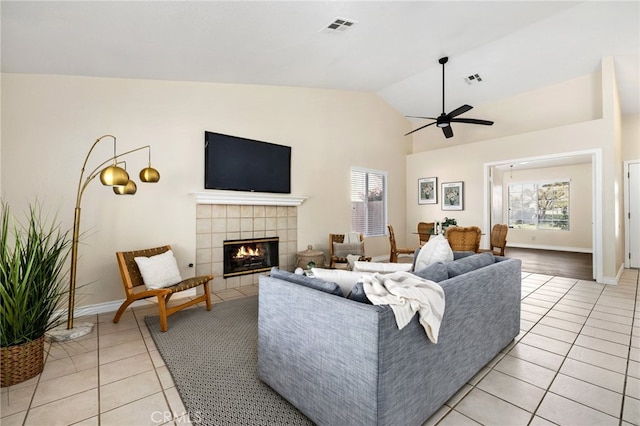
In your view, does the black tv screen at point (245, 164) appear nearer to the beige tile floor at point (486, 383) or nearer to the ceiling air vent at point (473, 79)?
the beige tile floor at point (486, 383)

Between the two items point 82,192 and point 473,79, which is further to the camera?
point 473,79

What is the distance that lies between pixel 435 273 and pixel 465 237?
310 centimetres

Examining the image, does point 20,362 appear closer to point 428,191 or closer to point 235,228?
point 235,228

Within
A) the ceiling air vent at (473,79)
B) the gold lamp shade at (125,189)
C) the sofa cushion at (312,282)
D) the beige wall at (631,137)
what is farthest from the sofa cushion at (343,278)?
the beige wall at (631,137)

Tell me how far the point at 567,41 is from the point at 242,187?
18.3 ft

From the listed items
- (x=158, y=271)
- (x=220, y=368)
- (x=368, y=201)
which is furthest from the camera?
(x=368, y=201)

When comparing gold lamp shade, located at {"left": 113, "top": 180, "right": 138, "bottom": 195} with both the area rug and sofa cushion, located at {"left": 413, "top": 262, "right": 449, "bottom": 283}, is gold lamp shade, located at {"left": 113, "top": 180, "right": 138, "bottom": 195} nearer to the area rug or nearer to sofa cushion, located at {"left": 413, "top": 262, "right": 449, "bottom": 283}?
the area rug

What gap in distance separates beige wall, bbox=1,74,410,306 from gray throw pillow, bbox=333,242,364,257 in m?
0.51

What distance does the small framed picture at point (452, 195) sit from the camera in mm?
6586

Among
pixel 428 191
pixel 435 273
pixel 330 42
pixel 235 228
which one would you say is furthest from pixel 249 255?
pixel 428 191

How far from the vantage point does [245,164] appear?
4.54m

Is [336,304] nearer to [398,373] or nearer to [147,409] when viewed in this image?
[398,373]

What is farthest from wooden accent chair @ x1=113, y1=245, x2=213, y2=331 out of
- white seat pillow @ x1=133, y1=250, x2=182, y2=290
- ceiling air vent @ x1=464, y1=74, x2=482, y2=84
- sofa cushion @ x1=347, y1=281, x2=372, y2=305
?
ceiling air vent @ x1=464, y1=74, x2=482, y2=84

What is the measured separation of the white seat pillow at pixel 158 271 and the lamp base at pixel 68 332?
62 cm
